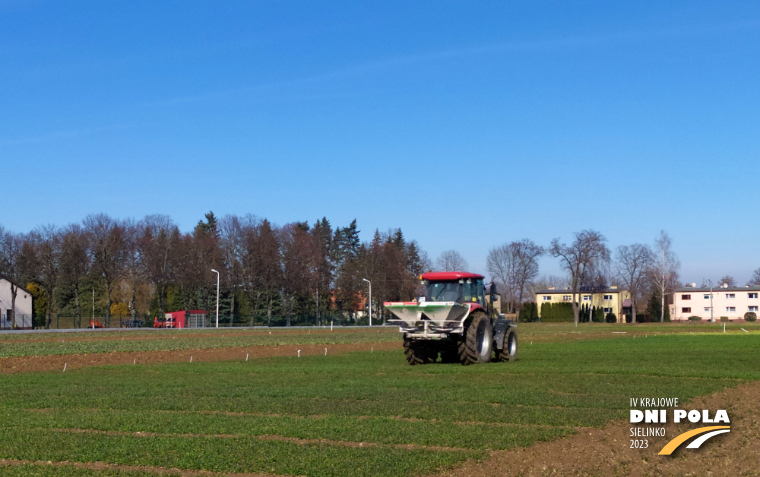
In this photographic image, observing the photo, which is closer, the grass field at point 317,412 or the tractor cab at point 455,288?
the grass field at point 317,412

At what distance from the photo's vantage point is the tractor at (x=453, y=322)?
2608cm

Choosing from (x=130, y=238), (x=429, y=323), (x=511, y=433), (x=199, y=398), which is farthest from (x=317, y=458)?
(x=130, y=238)

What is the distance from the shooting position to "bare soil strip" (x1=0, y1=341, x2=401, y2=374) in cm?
3144

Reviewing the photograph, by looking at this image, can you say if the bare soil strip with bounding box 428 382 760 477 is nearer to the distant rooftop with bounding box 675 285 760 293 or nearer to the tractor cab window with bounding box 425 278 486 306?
the tractor cab window with bounding box 425 278 486 306

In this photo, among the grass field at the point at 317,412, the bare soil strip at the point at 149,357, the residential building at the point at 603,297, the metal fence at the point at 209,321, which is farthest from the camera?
the residential building at the point at 603,297

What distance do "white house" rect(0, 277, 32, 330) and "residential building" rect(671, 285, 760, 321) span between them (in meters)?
108

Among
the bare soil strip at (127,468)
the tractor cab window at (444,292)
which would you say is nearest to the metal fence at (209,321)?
the tractor cab window at (444,292)

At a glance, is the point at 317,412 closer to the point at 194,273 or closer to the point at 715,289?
the point at 194,273

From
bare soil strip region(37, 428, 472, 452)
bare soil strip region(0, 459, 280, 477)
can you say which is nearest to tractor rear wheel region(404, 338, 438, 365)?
bare soil strip region(37, 428, 472, 452)

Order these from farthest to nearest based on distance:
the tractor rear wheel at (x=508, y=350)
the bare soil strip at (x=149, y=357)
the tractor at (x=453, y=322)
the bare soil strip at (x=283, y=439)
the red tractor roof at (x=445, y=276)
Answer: the bare soil strip at (x=149, y=357) → the tractor rear wheel at (x=508, y=350) → the red tractor roof at (x=445, y=276) → the tractor at (x=453, y=322) → the bare soil strip at (x=283, y=439)

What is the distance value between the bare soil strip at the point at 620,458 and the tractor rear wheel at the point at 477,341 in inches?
518

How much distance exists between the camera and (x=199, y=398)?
17.8 m

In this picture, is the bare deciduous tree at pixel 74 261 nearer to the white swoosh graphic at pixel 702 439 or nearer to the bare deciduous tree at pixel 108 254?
the bare deciduous tree at pixel 108 254

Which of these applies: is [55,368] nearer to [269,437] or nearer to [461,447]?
[269,437]
